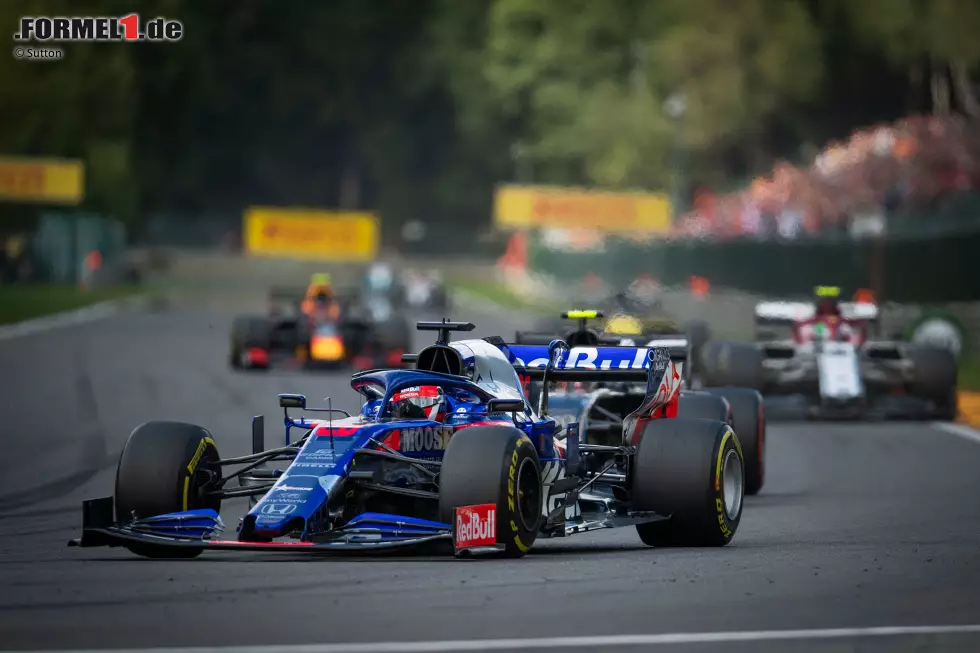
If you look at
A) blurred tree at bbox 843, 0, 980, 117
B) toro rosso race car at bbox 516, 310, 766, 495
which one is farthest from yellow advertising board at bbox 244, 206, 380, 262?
toro rosso race car at bbox 516, 310, 766, 495

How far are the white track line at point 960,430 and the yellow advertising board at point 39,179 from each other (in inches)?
2360

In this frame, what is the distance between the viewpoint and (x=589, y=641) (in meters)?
8.26

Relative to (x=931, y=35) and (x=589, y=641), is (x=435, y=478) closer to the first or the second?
(x=589, y=641)

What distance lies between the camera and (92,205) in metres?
88.8

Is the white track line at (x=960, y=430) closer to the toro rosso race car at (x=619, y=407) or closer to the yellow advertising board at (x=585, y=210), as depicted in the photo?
the toro rosso race car at (x=619, y=407)

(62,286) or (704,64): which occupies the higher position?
(704,64)

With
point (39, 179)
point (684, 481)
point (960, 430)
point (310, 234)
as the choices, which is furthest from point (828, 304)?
point (310, 234)

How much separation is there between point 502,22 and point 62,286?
3602 centimetres

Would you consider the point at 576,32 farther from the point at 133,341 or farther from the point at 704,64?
the point at 133,341

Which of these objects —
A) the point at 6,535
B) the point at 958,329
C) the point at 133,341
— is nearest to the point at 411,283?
the point at 133,341

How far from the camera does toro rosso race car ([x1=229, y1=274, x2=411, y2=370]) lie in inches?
1203

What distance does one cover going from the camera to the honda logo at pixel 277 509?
10.5 meters

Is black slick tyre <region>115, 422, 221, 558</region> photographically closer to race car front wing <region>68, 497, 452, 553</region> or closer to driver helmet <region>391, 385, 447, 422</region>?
race car front wing <region>68, 497, 452, 553</region>

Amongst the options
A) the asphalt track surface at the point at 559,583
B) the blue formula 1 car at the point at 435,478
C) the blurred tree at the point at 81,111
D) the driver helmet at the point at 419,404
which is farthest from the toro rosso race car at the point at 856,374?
Result: the blurred tree at the point at 81,111
